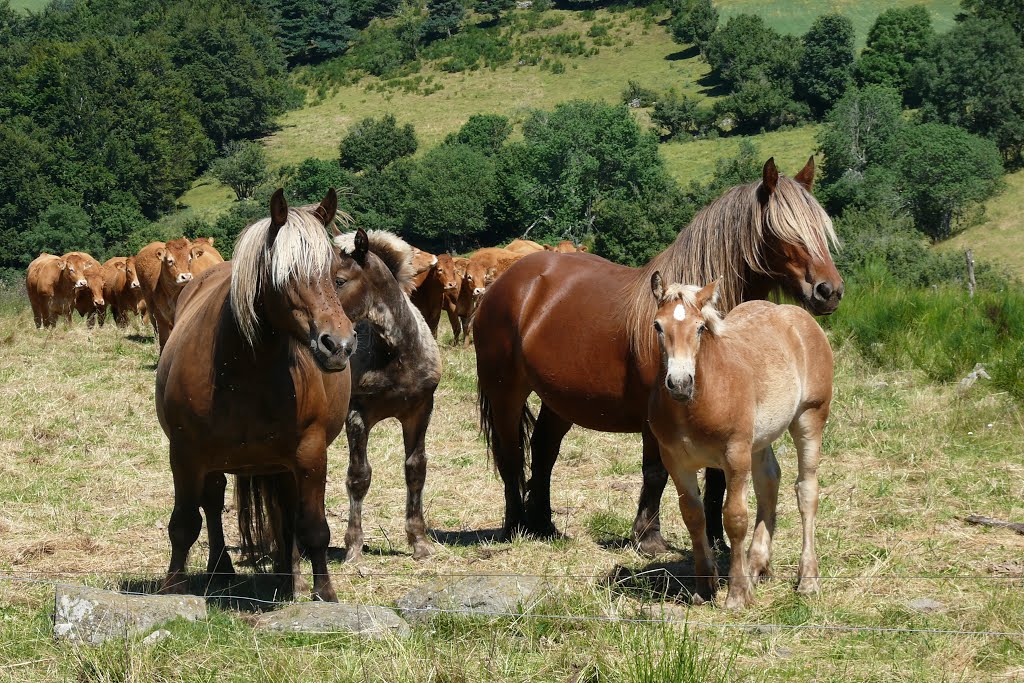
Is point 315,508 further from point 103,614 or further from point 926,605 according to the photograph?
point 926,605

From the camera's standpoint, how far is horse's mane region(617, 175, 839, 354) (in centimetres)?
611

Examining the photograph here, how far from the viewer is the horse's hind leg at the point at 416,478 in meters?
7.06

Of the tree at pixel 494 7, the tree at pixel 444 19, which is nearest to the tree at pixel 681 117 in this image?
the tree at pixel 444 19

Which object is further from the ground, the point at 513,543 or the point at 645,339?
the point at 645,339

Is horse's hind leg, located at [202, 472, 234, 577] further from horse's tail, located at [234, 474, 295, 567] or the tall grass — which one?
the tall grass

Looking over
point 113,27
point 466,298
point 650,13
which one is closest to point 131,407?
point 466,298

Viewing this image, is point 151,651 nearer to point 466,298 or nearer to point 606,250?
point 466,298

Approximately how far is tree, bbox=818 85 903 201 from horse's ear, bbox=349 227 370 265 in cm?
5359

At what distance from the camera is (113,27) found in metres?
98.8

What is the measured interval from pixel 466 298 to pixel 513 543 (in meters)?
13.1

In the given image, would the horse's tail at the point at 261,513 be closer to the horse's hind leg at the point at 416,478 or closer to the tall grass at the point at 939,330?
the horse's hind leg at the point at 416,478

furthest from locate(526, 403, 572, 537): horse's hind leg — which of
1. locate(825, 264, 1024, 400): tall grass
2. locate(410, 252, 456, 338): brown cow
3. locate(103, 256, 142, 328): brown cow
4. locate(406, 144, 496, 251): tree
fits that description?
locate(406, 144, 496, 251): tree

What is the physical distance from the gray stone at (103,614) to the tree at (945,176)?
2158 inches

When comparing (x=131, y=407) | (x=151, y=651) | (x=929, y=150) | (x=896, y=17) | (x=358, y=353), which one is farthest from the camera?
(x=896, y=17)
